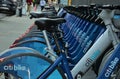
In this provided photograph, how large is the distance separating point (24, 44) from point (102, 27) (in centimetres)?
109

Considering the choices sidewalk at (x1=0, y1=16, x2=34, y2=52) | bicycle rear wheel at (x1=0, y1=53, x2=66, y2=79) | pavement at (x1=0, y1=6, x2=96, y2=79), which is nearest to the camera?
bicycle rear wheel at (x1=0, y1=53, x2=66, y2=79)

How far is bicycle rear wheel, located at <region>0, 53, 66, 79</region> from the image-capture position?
4.22m

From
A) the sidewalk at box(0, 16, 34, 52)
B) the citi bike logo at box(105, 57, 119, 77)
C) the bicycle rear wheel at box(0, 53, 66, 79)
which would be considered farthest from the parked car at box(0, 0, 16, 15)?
the citi bike logo at box(105, 57, 119, 77)

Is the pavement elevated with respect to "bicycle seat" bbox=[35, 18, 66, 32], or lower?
lower

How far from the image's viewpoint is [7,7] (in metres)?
30.8

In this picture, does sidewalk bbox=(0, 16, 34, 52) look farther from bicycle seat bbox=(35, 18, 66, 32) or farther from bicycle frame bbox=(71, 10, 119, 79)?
bicycle seat bbox=(35, 18, 66, 32)

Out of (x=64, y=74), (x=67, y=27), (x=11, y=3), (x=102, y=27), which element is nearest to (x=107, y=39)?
(x=64, y=74)

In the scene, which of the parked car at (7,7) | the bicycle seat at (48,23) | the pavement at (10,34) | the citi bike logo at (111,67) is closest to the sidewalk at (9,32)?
the pavement at (10,34)

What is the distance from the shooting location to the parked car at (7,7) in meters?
30.8

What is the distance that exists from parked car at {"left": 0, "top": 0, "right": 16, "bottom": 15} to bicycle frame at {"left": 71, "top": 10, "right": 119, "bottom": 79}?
1030 inches

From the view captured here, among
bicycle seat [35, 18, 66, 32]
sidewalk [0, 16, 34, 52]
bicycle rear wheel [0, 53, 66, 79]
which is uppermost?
bicycle seat [35, 18, 66, 32]

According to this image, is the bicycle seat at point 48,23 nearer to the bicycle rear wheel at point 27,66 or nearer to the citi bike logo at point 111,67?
the bicycle rear wheel at point 27,66

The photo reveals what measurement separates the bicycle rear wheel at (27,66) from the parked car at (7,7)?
26.6 meters

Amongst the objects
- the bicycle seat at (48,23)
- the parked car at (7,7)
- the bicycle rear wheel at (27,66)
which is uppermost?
the bicycle seat at (48,23)
